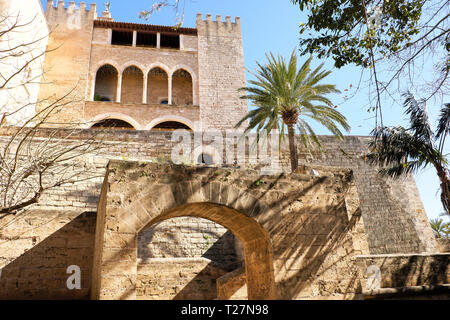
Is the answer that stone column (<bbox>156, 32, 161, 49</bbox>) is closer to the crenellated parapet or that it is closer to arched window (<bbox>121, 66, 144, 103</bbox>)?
arched window (<bbox>121, 66, 144, 103</bbox>)

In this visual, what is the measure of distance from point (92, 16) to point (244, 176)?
69.9ft

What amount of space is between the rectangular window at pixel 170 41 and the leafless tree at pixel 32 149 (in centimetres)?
785

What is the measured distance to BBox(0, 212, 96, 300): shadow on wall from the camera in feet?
22.1

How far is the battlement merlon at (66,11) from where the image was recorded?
21.3 m

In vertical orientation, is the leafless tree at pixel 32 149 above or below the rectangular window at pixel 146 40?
below

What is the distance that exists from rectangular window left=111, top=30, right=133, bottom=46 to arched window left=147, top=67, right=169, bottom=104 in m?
2.97

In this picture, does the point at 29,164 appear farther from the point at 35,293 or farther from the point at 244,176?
the point at 244,176

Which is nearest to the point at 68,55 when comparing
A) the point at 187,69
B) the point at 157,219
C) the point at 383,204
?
the point at 187,69

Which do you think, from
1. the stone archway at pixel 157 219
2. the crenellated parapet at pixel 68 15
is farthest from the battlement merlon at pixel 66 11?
the stone archway at pixel 157 219

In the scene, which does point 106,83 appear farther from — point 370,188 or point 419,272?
point 419,272

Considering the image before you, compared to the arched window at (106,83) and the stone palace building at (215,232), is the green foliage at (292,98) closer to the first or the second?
the stone palace building at (215,232)

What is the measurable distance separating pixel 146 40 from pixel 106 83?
4424 millimetres

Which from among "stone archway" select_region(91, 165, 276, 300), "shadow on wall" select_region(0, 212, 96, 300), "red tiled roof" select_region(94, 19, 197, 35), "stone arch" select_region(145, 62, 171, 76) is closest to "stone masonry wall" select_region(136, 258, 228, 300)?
"shadow on wall" select_region(0, 212, 96, 300)

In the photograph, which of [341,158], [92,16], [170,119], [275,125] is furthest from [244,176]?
[92,16]
